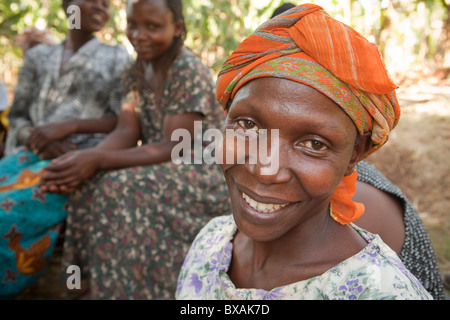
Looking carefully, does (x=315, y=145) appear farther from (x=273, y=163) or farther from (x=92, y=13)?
(x=92, y=13)

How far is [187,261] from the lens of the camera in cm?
145

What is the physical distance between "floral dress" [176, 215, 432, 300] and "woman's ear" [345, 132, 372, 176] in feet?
0.65

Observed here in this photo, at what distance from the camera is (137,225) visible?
7.45ft

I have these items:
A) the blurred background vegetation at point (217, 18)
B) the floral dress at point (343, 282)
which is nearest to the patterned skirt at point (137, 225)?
the floral dress at point (343, 282)

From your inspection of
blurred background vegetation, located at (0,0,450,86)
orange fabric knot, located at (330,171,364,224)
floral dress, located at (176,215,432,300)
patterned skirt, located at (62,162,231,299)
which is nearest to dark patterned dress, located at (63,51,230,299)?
patterned skirt, located at (62,162,231,299)

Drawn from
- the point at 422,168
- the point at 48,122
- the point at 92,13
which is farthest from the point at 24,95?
the point at 422,168

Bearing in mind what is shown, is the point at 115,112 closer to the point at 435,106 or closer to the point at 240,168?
the point at 240,168

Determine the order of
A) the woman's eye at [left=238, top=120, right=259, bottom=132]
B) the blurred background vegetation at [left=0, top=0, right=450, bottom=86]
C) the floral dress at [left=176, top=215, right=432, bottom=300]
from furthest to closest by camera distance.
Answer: the blurred background vegetation at [left=0, top=0, right=450, bottom=86]
the woman's eye at [left=238, top=120, right=259, bottom=132]
the floral dress at [left=176, top=215, right=432, bottom=300]

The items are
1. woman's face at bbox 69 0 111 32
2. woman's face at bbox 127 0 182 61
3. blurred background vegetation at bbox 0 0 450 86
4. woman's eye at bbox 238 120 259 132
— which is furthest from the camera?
blurred background vegetation at bbox 0 0 450 86

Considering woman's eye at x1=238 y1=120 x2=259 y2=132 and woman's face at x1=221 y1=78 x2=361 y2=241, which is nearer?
woman's face at x1=221 y1=78 x2=361 y2=241

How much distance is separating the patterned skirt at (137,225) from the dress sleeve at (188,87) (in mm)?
367

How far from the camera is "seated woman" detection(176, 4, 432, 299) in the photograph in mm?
970

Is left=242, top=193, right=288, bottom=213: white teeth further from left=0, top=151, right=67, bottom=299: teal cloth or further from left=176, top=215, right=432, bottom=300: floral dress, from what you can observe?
left=0, top=151, right=67, bottom=299: teal cloth

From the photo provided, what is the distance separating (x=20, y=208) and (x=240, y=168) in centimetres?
168
